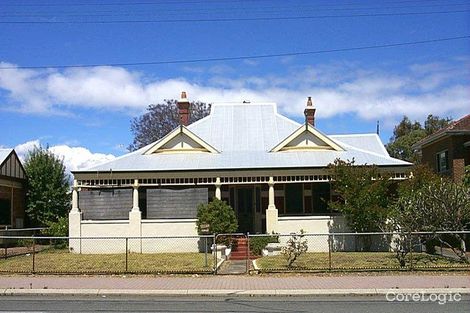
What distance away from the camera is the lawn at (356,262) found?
55.3 ft

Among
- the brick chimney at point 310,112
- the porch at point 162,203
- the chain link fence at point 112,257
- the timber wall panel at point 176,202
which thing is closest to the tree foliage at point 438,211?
the porch at point 162,203

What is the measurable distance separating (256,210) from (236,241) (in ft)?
14.4

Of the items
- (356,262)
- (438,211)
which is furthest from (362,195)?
(356,262)

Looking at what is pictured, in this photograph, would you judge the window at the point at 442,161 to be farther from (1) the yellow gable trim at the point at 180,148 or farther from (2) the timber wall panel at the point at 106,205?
(2) the timber wall panel at the point at 106,205

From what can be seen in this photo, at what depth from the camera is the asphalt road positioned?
10977 mm

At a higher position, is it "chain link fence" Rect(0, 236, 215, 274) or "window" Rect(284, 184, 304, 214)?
"window" Rect(284, 184, 304, 214)

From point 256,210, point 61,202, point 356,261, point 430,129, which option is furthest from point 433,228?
point 430,129

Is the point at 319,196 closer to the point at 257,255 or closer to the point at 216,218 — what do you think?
the point at 257,255

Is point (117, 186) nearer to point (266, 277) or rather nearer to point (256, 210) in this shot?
point (256, 210)

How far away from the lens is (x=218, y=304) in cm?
1180

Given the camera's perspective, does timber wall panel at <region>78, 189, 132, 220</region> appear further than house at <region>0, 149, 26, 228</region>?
No

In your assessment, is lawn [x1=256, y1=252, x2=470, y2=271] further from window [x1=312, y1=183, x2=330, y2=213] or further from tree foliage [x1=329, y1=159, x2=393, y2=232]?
window [x1=312, y1=183, x2=330, y2=213]

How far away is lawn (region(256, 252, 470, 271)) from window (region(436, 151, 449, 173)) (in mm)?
13156

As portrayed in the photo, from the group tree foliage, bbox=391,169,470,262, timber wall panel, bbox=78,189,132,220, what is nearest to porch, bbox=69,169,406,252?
timber wall panel, bbox=78,189,132,220
